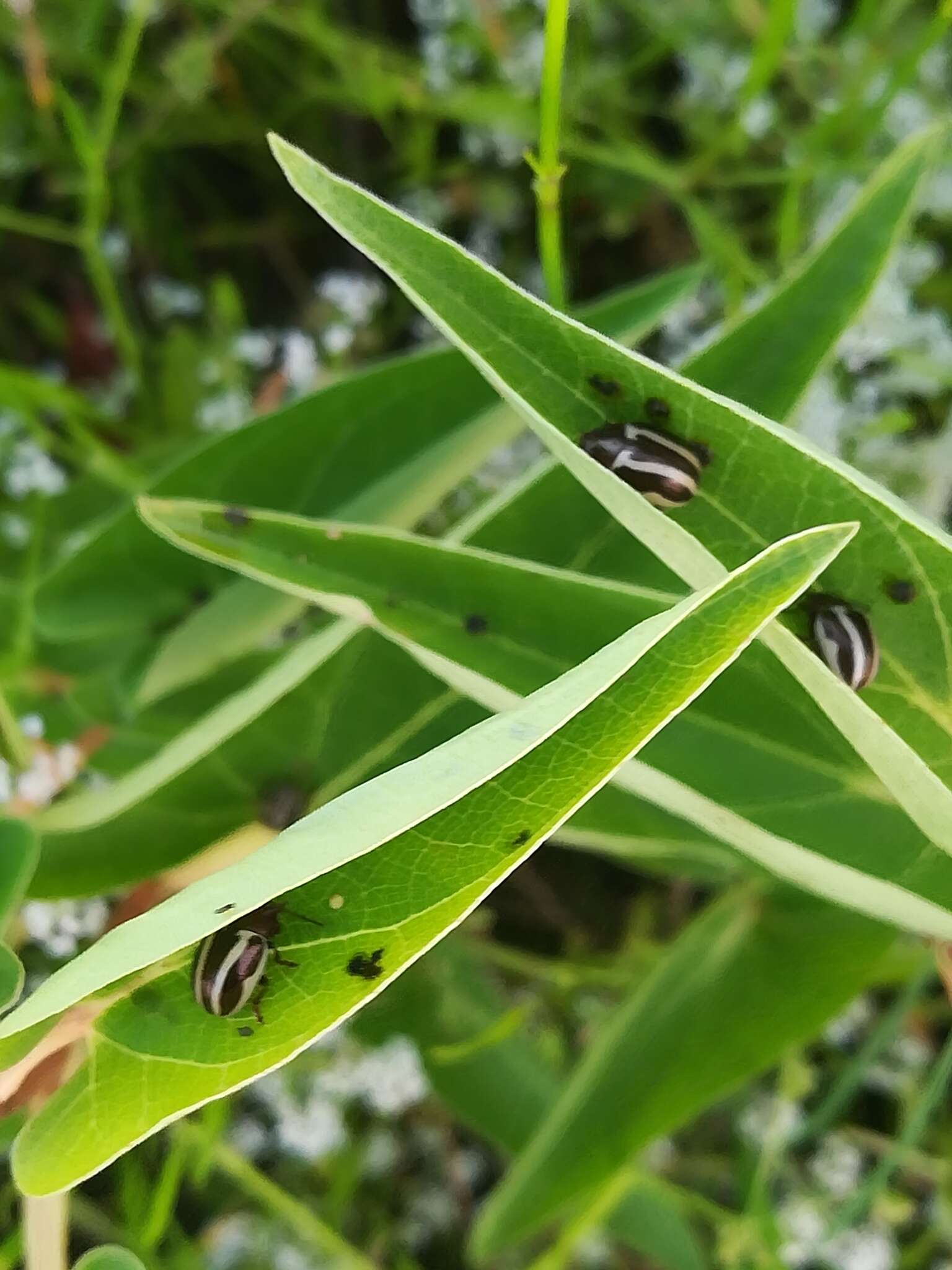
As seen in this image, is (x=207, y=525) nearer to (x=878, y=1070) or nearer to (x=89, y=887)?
(x=89, y=887)

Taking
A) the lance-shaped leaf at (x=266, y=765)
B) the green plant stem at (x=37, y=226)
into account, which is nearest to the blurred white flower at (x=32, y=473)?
the green plant stem at (x=37, y=226)

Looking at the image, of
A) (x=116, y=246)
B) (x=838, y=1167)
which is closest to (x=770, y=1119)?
(x=838, y=1167)

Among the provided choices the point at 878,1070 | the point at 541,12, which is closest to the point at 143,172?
the point at 541,12

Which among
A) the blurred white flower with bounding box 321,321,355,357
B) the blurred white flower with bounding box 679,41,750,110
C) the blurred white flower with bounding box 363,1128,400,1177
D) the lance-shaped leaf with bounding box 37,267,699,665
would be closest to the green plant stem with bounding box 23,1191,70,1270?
the lance-shaped leaf with bounding box 37,267,699,665

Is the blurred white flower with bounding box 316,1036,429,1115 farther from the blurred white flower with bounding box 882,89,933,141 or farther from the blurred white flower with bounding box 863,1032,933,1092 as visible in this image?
the blurred white flower with bounding box 882,89,933,141

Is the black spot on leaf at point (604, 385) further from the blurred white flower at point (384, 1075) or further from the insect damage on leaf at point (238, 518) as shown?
the blurred white flower at point (384, 1075)

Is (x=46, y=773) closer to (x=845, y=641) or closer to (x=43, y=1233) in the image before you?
(x=43, y=1233)
